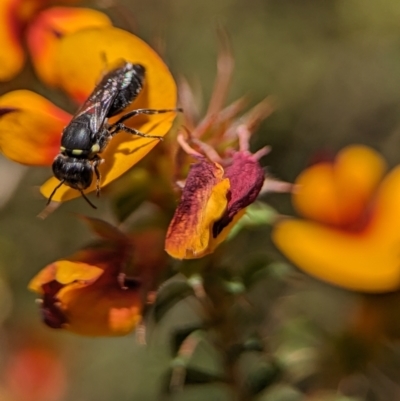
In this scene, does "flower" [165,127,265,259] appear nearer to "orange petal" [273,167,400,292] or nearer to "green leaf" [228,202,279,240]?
"green leaf" [228,202,279,240]

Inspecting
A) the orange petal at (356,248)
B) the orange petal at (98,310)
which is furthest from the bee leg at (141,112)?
the orange petal at (356,248)

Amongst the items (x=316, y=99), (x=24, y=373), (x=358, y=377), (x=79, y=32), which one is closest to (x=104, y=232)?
(x=79, y=32)

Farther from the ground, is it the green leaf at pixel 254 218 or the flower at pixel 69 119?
the flower at pixel 69 119

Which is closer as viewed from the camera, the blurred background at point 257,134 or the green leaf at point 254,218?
the green leaf at point 254,218

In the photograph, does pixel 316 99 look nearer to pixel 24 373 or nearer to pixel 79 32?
pixel 24 373

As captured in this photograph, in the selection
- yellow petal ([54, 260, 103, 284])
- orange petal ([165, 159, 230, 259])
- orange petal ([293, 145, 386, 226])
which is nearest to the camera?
orange petal ([165, 159, 230, 259])

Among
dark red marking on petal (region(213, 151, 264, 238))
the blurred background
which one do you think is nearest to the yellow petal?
dark red marking on petal (region(213, 151, 264, 238))

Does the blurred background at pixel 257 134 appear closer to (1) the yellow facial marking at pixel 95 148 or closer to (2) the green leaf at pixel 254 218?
(2) the green leaf at pixel 254 218
